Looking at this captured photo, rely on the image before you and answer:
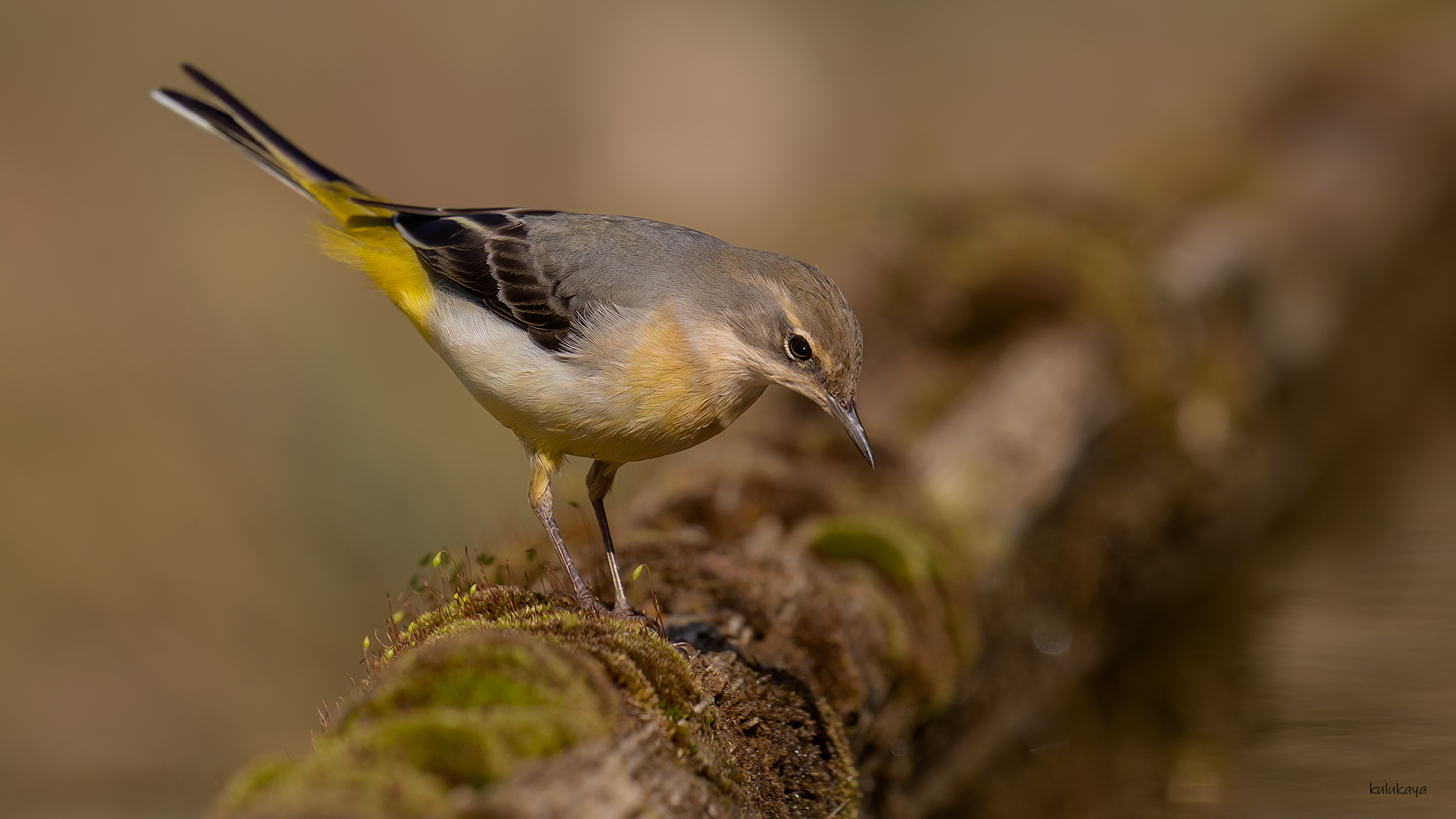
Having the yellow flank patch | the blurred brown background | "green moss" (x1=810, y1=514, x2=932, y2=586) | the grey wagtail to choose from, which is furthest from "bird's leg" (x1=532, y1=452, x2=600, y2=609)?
"green moss" (x1=810, y1=514, x2=932, y2=586)

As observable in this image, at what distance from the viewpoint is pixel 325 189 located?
244 inches

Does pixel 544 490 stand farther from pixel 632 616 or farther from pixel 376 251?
pixel 376 251

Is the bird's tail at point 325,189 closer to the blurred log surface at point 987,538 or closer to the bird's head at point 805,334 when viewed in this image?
the blurred log surface at point 987,538

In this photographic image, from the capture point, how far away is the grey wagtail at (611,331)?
16.3 ft

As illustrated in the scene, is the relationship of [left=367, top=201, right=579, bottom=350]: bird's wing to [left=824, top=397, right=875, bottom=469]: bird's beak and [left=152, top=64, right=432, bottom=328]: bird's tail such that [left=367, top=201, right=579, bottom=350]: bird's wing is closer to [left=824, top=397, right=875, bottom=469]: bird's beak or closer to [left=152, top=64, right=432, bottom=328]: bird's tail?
[left=152, top=64, right=432, bottom=328]: bird's tail

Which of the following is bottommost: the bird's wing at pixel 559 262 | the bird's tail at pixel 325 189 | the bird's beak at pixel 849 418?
the bird's beak at pixel 849 418

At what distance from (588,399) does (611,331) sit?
350 millimetres

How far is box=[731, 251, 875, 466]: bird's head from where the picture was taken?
16.6 feet

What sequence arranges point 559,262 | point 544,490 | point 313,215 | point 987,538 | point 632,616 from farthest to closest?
point 313,215 < point 987,538 < point 559,262 < point 544,490 < point 632,616

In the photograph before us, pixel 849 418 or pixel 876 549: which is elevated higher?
pixel 849 418

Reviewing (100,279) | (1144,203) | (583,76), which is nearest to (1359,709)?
(1144,203)
